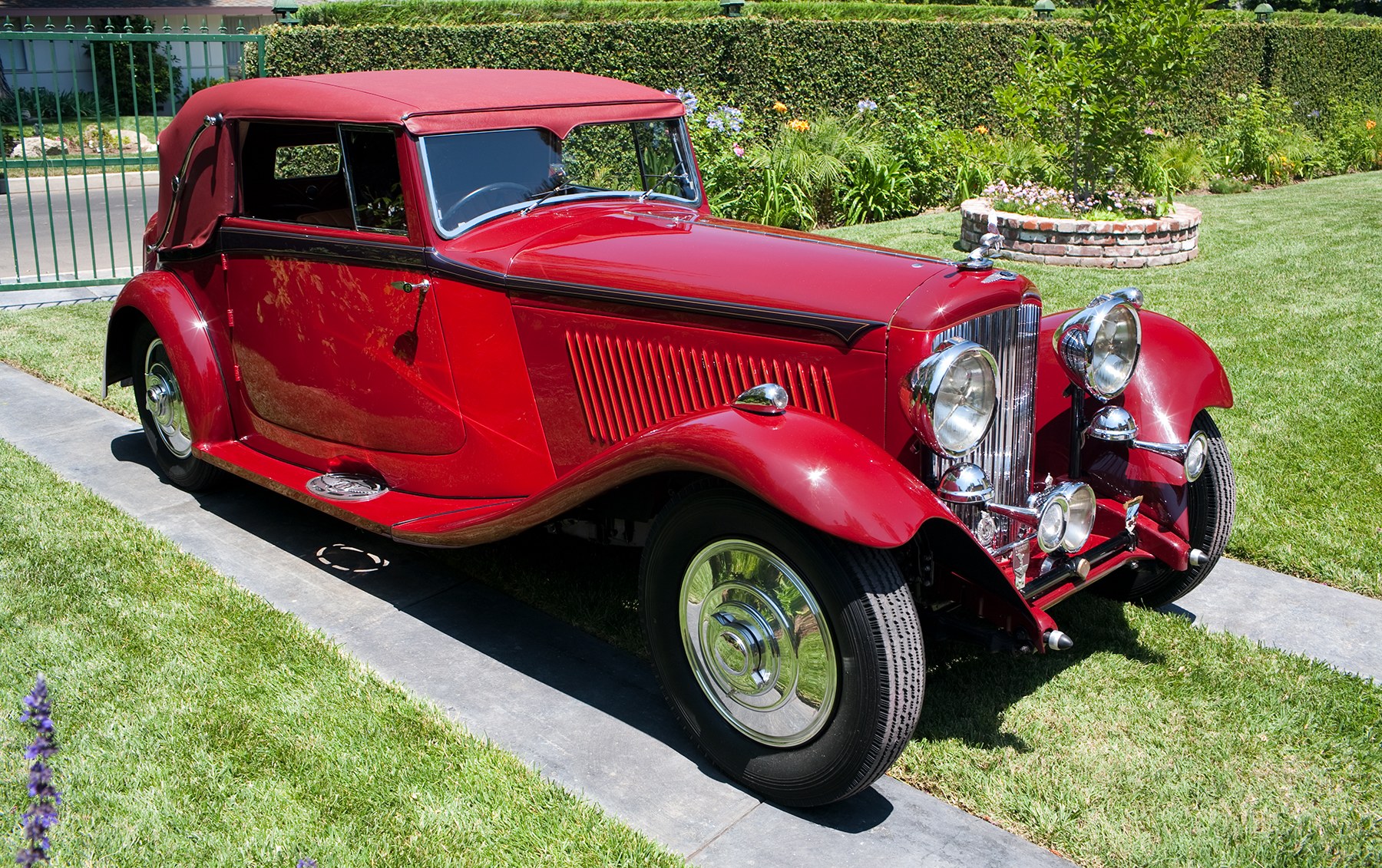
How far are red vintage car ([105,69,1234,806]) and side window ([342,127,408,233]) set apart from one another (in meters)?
0.01

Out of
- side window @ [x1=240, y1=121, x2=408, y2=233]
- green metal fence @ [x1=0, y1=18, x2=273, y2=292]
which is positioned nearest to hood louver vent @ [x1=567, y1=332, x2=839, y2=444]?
side window @ [x1=240, y1=121, x2=408, y2=233]

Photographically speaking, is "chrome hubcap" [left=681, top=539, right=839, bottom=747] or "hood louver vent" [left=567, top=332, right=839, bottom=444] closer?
"chrome hubcap" [left=681, top=539, right=839, bottom=747]

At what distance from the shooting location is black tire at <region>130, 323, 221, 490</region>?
16.2 ft

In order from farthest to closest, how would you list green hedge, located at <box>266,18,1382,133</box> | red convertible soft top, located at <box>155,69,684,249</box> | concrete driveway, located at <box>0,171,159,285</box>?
green hedge, located at <box>266,18,1382,133</box>, concrete driveway, located at <box>0,171,159,285</box>, red convertible soft top, located at <box>155,69,684,249</box>

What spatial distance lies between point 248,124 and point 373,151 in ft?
2.99

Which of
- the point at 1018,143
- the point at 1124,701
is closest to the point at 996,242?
the point at 1124,701

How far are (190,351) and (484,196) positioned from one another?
160 cm

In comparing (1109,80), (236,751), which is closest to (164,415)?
(236,751)

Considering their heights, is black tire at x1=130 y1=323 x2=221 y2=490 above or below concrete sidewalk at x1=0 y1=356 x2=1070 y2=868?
above

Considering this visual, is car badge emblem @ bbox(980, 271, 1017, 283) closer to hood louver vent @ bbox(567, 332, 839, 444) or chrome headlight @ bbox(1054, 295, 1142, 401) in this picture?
chrome headlight @ bbox(1054, 295, 1142, 401)

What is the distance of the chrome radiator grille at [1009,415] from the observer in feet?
10.5

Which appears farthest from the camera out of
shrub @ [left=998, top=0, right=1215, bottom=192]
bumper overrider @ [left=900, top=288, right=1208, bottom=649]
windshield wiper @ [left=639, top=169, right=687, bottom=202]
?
shrub @ [left=998, top=0, right=1215, bottom=192]

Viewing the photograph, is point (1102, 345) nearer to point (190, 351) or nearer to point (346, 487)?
point (346, 487)

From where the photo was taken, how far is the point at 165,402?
4.99m
